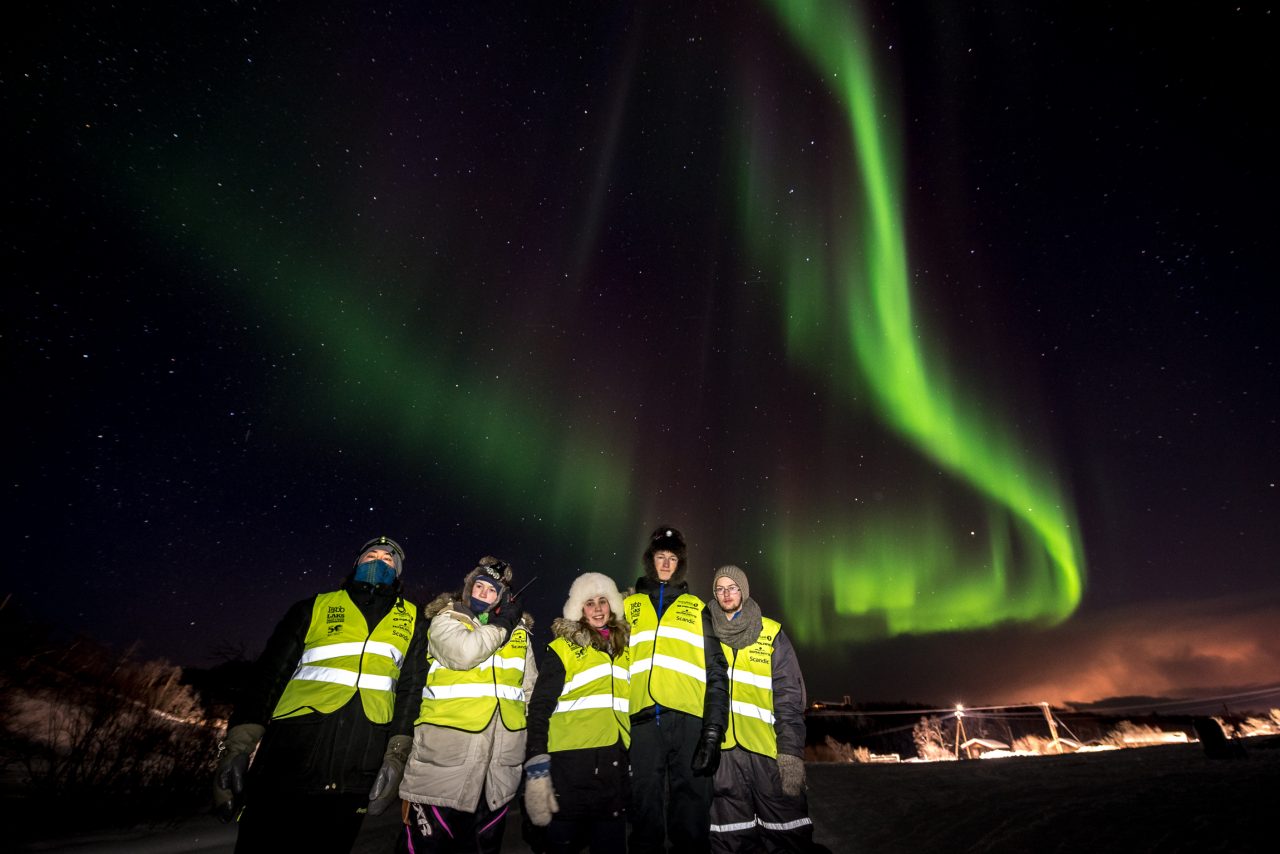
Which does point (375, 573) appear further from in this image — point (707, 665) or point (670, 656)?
point (707, 665)

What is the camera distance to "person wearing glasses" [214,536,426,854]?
11.7 ft

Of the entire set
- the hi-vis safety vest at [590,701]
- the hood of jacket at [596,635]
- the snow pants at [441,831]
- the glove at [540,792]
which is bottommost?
the snow pants at [441,831]

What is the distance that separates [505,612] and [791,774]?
2.78 meters

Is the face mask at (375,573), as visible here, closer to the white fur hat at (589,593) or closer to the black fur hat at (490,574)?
the black fur hat at (490,574)

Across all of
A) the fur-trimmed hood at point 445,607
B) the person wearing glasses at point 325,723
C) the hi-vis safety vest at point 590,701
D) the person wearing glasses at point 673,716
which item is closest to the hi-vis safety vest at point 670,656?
the person wearing glasses at point 673,716

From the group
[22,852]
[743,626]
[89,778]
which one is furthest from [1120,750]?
[89,778]

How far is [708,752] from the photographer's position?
4.25 meters

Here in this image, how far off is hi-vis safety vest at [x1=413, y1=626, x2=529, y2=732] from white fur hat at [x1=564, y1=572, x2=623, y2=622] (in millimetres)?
635

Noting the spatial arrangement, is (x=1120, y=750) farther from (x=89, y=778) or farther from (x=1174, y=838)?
(x=89, y=778)

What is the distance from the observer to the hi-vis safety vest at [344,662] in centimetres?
385

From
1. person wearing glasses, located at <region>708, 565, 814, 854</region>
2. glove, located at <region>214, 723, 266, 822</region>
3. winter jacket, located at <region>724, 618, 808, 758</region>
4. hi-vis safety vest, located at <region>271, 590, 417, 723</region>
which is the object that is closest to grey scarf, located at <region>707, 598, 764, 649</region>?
person wearing glasses, located at <region>708, 565, 814, 854</region>

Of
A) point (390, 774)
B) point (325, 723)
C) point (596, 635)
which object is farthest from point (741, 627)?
point (325, 723)

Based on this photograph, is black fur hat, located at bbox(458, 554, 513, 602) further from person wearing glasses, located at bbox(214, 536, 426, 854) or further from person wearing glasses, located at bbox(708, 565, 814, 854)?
person wearing glasses, located at bbox(708, 565, 814, 854)

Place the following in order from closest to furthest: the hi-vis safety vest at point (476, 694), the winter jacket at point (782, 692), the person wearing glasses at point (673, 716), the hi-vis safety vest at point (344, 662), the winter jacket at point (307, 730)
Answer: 1. the winter jacket at point (307, 730)
2. the hi-vis safety vest at point (344, 662)
3. the person wearing glasses at point (673, 716)
4. the hi-vis safety vest at point (476, 694)
5. the winter jacket at point (782, 692)
